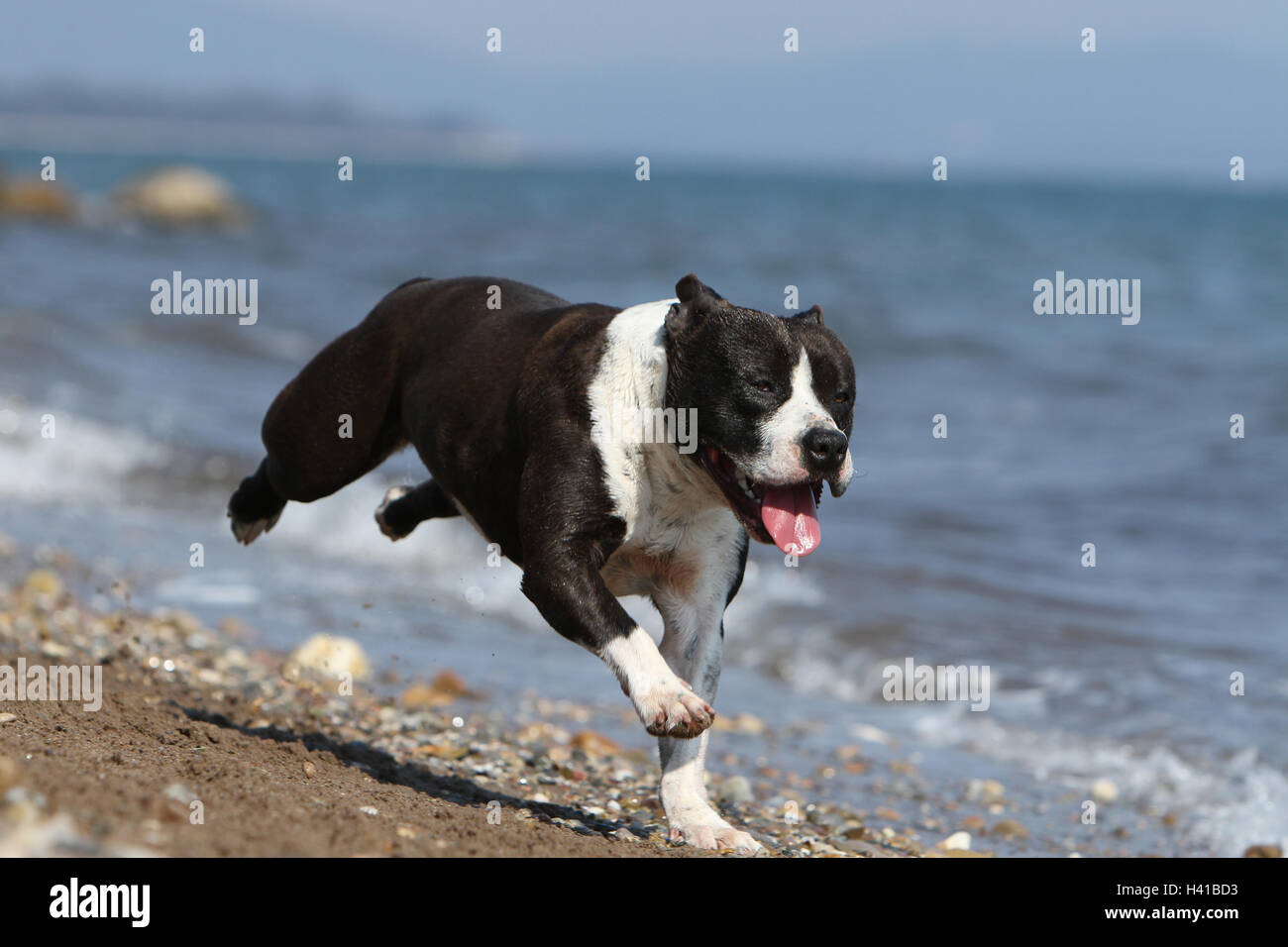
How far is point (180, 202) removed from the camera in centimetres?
3581

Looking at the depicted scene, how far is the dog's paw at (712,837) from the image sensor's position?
4629mm

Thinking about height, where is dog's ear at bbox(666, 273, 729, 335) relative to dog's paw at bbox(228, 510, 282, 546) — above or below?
above

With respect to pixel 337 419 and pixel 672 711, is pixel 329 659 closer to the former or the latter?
pixel 337 419

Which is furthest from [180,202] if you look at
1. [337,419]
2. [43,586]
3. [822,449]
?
[822,449]

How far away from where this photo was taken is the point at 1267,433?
15156 mm

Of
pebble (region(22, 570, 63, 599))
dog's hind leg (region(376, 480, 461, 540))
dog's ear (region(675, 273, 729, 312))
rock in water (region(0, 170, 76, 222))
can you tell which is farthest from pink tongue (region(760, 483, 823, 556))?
rock in water (region(0, 170, 76, 222))

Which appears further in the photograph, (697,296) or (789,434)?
(697,296)

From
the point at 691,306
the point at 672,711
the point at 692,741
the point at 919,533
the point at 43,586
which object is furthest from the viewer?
the point at 919,533

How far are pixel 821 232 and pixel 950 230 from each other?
171 inches

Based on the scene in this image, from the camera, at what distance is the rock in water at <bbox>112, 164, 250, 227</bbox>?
116 feet

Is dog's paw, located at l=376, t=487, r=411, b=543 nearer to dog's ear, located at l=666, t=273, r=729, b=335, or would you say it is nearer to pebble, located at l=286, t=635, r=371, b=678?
pebble, located at l=286, t=635, r=371, b=678

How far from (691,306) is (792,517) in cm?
71

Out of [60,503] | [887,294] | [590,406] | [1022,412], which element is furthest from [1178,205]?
[590,406]
